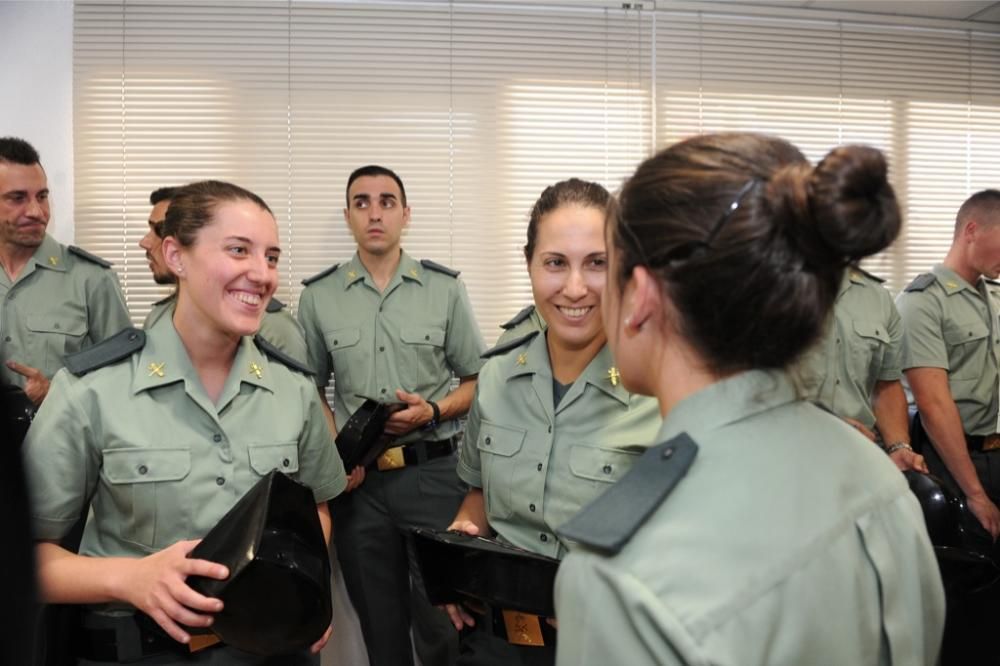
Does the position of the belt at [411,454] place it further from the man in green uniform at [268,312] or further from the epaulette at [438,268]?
the epaulette at [438,268]

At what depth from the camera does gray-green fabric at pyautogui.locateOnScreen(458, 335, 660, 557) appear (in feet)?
5.74

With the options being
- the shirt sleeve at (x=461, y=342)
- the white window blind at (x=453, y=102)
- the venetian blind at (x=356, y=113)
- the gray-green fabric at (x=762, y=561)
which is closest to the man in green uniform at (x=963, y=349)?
the white window blind at (x=453, y=102)

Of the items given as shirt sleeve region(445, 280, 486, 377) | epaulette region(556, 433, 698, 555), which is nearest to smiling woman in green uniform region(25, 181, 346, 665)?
epaulette region(556, 433, 698, 555)

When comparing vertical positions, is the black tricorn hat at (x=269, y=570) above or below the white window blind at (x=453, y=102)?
below

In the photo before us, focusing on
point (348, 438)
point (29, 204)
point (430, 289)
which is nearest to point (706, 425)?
point (348, 438)

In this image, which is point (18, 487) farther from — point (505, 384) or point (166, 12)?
point (166, 12)

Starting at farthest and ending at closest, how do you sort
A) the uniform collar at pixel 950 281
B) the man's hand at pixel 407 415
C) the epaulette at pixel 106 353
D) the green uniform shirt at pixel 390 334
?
the uniform collar at pixel 950 281, the green uniform shirt at pixel 390 334, the man's hand at pixel 407 415, the epaulette at pixel 106 353

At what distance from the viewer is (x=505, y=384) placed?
6.51 feet

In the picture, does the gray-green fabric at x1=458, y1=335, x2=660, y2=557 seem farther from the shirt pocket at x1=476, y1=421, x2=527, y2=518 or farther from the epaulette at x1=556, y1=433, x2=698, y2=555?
the epaulette at x1=556, y1=433, x2=698, y2=555

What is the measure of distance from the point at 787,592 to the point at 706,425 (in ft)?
0.64

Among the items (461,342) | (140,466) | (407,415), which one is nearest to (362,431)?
(407,415)

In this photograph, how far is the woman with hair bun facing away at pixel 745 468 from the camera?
2.65 ft

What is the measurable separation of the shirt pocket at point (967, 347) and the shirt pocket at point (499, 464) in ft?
8.10

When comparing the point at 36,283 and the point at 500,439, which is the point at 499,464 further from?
the point at 36,283
